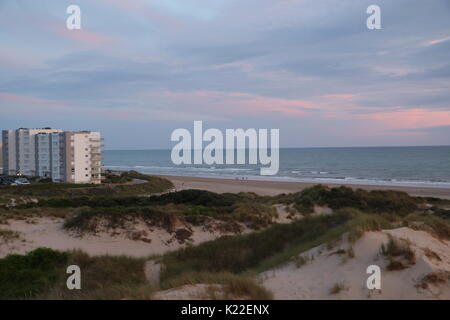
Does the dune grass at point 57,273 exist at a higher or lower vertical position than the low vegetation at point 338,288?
lower

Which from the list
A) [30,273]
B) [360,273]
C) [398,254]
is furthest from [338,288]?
[30,273]

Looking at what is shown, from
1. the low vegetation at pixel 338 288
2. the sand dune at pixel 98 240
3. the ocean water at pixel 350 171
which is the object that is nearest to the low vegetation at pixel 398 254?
the low vegetation at pixel 338 288

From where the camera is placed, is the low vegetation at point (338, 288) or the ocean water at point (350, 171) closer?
the low vegetation at point (338, 288)

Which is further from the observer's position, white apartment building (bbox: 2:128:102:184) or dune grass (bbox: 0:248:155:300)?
white apartment building (bbox: 2:128:102:184)

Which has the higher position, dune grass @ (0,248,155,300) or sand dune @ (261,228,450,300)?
sand dune @ (261,228,450,300)

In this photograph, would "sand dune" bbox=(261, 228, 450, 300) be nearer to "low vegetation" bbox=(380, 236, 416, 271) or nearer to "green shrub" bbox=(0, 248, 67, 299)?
"low vegetation" bbox=(380, 236, 416, 271)

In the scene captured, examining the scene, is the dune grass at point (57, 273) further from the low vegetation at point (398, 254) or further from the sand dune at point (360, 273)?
the low vegetation at point (398, 254)

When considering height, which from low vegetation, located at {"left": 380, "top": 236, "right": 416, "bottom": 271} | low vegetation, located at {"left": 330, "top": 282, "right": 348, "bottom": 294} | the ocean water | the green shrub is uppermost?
low vegetation, located at {"left": 380, "top": 236, "right": 416, "bottom": 271}

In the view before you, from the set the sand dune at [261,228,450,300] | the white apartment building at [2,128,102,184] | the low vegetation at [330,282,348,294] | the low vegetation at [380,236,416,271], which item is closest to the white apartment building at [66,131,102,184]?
the white apartment building at [2,128,102,184]

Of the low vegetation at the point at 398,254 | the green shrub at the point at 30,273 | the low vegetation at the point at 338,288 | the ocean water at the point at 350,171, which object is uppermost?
the low vegetation at the point at 398,254

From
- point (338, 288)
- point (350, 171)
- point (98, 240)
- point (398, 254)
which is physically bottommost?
point (350, 171)

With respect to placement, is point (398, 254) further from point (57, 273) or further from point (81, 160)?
point (81, 160)

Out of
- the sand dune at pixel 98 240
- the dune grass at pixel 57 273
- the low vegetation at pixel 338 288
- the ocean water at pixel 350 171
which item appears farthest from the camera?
the ocean water at pixel 350 171
